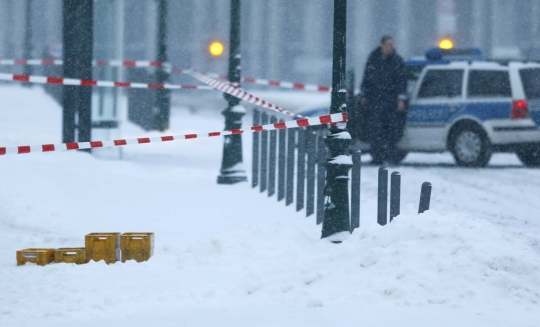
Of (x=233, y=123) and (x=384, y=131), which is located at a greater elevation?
(x=233, y=123)

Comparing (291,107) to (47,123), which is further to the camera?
(291,107)

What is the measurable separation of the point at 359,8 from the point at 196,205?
41.5 metres

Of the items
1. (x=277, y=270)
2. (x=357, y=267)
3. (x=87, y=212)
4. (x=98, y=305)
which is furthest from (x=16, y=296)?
(x=87, y=212)

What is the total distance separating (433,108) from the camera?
666 inches

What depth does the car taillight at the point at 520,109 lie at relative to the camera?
1634cm

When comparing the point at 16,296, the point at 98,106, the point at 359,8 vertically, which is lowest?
the point at 16,296

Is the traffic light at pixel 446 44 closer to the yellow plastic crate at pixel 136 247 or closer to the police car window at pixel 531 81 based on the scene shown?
the police car window at pixel 531 81

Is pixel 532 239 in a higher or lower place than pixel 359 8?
lower

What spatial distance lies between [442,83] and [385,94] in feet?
3.46

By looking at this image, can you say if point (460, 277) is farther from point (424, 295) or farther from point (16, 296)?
point (16, 296)

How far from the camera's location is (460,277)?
21.5 feet

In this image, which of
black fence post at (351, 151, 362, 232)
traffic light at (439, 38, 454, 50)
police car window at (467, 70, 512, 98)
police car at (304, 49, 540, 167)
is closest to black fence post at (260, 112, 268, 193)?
black fence post at (351, 151, 362, 232)

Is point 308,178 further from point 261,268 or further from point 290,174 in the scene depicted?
point 261,268

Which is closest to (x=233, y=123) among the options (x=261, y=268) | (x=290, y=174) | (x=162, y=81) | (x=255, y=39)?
(x=290, y=174)
